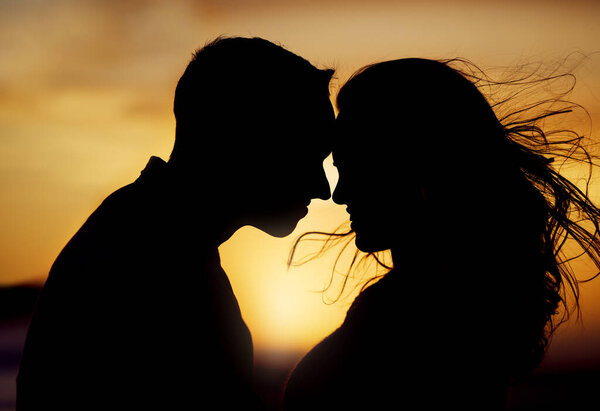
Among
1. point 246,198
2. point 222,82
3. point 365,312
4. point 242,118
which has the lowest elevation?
point 365,312

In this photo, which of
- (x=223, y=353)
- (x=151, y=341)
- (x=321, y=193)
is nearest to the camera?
(x=151, y=341)

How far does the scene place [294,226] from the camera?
2.90m

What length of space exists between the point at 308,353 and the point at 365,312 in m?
0.38

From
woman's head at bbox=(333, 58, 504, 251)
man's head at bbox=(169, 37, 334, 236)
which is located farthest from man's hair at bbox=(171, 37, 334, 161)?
woman's head at bbox=(333, 58, 504, 251)

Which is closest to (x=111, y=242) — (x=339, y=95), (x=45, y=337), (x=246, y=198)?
(x=45, y=337)

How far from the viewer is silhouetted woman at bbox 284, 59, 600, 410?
2.39 metres

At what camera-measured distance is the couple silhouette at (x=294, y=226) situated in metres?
1.94

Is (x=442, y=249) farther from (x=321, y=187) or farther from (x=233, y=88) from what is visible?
(x=233, y=88)

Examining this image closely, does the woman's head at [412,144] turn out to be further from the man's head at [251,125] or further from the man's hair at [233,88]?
the man's hair at [233,88]

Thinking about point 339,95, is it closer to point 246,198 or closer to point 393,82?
point 393,82

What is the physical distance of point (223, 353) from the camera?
2.07m

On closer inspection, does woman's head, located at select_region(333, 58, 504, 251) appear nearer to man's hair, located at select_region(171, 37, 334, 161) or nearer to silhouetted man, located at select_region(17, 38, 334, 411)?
silhouetted man, located at select_region(17, 38, 334, 411)

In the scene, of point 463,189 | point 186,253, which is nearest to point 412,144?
point 463,189

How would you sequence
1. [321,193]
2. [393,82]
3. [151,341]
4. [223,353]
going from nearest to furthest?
[151,341]
[223,353]
[393,82]
[321,193]
